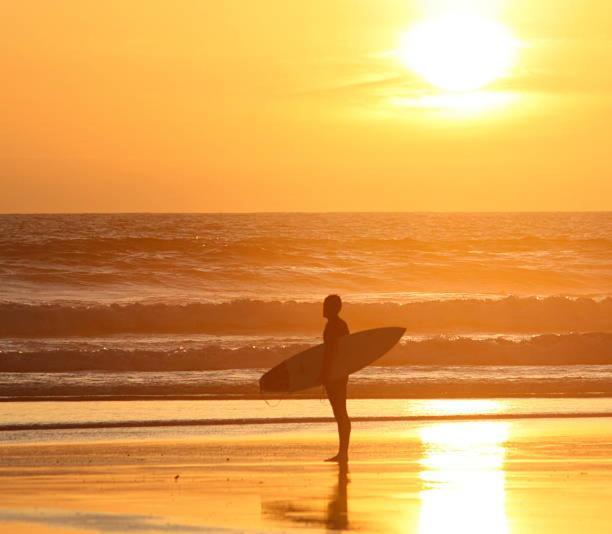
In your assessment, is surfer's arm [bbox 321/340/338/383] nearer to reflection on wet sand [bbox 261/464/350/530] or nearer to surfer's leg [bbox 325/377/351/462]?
surfer's leg [bbox 325/377/351/462]

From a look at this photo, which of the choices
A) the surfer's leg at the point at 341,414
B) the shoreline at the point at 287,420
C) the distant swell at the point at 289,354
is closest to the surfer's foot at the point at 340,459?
the surfer's leg at the point at 341,414

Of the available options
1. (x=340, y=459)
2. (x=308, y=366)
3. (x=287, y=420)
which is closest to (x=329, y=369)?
(x=340, y=459)

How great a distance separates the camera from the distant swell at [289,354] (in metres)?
25.8

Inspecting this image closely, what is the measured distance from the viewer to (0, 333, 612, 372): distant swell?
25750 mm

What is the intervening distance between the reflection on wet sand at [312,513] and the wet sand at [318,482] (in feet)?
0.05

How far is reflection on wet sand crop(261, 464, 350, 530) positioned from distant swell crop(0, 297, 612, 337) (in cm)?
2449

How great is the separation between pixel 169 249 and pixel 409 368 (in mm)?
32447

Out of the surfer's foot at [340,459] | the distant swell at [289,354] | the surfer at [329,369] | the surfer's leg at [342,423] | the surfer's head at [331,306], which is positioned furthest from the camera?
the distant swell at [289,354]

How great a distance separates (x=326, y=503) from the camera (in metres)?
10.2

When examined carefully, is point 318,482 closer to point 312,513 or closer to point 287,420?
point 312,513

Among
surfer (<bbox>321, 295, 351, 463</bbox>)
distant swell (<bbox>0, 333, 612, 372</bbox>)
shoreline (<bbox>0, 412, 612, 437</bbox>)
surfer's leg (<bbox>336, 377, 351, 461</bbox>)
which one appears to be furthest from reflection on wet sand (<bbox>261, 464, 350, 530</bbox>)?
distant swell (<bbox>0, 333, 612, 372</bbox>)

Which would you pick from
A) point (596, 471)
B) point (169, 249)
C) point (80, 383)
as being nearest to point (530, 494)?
point (596, 471)

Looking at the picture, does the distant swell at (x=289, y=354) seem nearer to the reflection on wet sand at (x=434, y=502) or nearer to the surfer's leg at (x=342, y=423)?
the surfer's leg at (x=342, y=423)

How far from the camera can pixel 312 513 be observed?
9.84 m
